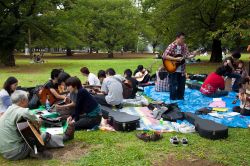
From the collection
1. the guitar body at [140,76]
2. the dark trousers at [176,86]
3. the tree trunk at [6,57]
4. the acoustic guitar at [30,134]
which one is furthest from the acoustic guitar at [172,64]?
the tree trunk at [6,57]

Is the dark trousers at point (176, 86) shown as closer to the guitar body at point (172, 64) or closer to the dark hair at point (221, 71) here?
the guitar body at point (172, 64)

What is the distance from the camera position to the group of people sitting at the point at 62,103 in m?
4.95

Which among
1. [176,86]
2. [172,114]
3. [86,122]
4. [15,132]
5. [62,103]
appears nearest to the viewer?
[15,132]

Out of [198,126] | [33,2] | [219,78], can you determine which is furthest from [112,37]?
[198,126]

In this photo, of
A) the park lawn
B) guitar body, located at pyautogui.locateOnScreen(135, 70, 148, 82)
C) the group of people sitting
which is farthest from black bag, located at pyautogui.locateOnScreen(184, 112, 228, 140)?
guitar body, located at pyautogui.locateOnScreen(135, 70, 148, 82)

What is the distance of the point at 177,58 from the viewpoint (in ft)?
31.3

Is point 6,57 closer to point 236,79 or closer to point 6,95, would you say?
point 236,79

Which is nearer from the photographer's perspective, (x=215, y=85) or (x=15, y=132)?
(x=15, y=132)

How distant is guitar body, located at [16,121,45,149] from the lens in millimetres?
4777

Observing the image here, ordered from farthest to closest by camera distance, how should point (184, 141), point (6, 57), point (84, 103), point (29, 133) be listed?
point (6, 57), point (84, 103), point (184, 141), point (29, 133)

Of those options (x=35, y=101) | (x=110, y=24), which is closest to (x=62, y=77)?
(x=35, y=101)

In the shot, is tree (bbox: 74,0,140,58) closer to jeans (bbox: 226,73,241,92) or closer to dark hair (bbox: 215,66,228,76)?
jeans (bbox: 226,73,241,92)

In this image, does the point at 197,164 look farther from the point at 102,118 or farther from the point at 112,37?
the point at 112,37

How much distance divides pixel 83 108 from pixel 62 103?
1410 millimetres
